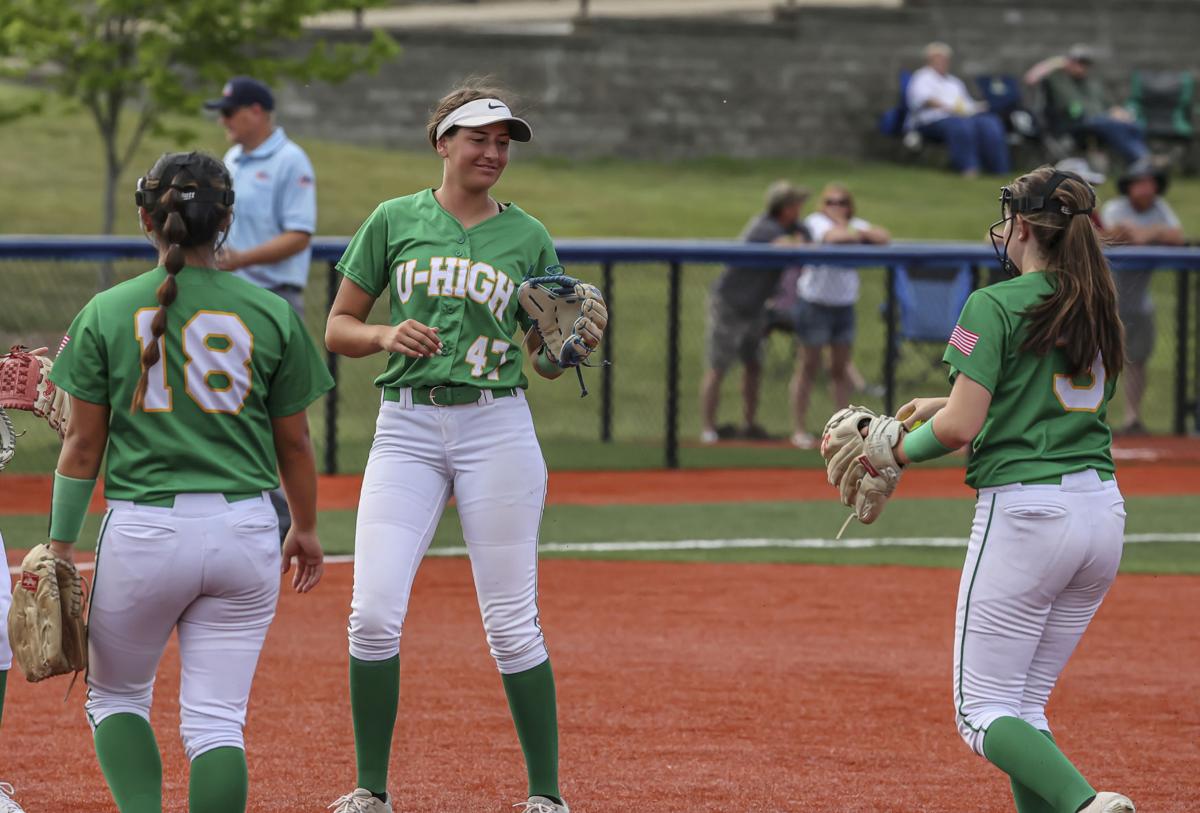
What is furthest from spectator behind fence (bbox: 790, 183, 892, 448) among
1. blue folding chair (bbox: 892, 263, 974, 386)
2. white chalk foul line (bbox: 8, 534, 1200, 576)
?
white chalk foul line (bbox: 8, 534, 1200, 576)

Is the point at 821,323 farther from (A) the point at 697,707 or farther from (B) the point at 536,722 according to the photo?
(B) the point at 536,722

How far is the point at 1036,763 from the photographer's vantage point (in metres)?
4.44

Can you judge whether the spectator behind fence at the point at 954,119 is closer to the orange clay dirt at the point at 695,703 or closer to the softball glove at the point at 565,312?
the orange clay dirt at the point at 695,703

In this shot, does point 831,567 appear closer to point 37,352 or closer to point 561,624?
point 561,624

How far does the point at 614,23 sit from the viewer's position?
25.5 m

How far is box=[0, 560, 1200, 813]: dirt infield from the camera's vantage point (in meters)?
5.60

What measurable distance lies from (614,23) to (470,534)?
2113cm

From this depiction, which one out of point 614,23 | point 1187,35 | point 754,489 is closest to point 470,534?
point 754,489

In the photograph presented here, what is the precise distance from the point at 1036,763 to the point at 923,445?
0.80m

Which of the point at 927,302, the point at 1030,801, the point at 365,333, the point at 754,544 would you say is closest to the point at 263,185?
the point at 754,544

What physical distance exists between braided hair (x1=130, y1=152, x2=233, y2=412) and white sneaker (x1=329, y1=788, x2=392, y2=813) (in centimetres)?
148

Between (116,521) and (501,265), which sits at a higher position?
(501,265)

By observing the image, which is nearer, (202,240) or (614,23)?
(202,240)

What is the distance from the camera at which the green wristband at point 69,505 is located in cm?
418
